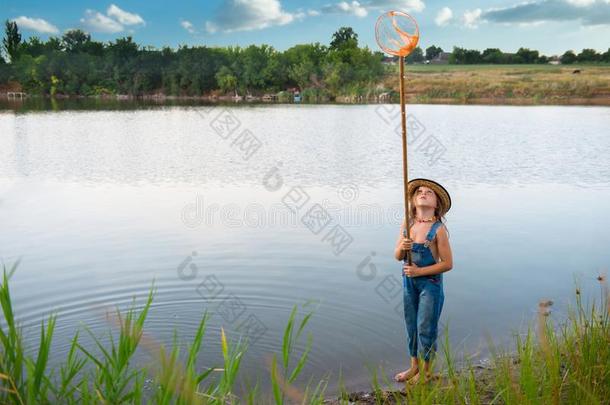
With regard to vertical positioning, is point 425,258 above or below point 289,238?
above

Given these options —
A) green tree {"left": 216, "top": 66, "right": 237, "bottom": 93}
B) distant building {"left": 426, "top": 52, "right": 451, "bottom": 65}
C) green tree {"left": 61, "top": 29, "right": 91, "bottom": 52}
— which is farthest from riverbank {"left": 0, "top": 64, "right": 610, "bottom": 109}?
green tree {"left": 61, "top": 29, "right": 91, "bottom": 52}

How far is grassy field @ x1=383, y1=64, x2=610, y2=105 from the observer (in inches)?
2124

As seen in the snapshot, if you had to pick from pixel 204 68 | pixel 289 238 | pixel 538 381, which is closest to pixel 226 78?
pixel 204 68

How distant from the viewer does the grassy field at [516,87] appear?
177 feet

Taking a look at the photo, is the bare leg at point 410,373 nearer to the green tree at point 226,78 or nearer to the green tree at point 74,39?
the green tree at point 226,78

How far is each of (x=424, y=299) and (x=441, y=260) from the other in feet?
0.87

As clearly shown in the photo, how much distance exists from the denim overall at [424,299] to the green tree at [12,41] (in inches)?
4051

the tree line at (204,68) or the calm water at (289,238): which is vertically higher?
the tree line at (204,68)

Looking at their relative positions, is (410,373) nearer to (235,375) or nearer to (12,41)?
(235,375)

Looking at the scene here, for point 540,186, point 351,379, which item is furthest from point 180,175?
point 351,379

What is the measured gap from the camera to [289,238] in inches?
360

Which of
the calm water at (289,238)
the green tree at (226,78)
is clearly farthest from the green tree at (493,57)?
the calm water at (289,238)

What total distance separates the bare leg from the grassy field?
4957cm

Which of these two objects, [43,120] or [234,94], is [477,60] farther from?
[43,120]
